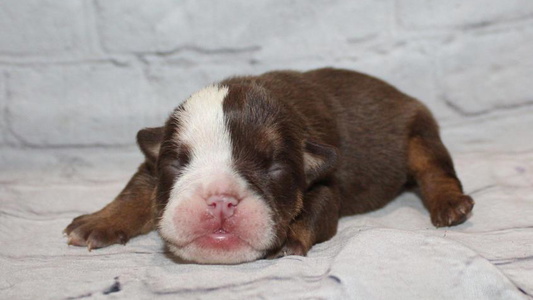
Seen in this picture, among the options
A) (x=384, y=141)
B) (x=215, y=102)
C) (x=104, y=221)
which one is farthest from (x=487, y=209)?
(x=104, y=221)

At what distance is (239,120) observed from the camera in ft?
9.13

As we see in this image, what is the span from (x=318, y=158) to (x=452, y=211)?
700 millimetres

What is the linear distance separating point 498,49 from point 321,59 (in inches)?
45.2

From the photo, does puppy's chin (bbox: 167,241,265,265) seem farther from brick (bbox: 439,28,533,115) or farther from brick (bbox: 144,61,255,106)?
brick (bbox: 439,28,533,115)

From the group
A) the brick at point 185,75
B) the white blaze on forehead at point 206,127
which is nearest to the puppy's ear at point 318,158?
the white blaze on forehead at point 206,127

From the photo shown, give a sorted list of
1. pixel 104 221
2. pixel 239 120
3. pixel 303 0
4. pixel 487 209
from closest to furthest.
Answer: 1. pixel 239 120
2. pixel 104 221
3. pixel 487 209
4. pixel 303 0

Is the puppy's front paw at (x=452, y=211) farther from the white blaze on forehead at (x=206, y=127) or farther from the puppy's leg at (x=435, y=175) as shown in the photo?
the white blaze on forehead at (x=206, y=127)

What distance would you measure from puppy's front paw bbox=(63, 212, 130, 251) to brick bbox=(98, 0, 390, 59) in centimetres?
177

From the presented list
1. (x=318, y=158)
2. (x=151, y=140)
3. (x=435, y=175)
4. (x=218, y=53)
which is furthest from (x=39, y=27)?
(x=435, y=175)

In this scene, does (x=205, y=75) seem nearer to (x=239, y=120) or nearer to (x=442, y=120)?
(x=442, y=120)

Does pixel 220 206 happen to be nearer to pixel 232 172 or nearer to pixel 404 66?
pixel 232 172

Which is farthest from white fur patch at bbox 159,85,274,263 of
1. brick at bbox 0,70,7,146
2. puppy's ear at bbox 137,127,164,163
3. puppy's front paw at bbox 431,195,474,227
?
brick at bbox 0,70,7,146

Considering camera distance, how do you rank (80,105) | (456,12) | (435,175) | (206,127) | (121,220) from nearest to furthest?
(206,127) < (121,220) < (435,175) < (456,12) < (80,105)

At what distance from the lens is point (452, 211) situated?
3.23 metres
